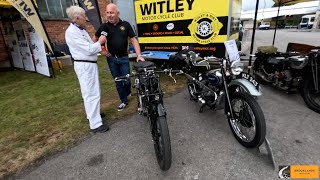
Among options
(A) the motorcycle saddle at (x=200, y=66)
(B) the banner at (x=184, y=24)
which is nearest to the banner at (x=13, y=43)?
(B) the banner at (x=184, y=24)

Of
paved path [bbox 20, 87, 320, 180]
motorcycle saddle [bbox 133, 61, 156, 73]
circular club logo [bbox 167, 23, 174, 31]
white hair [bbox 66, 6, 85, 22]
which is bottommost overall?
paved path [bbox 20, 87, 320, 180]

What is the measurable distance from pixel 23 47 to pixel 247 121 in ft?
28.0

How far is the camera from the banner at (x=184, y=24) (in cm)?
493

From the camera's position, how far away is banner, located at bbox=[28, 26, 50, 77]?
678 cm

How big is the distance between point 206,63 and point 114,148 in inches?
79.7

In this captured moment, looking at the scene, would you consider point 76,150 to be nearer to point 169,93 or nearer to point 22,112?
point 22,112

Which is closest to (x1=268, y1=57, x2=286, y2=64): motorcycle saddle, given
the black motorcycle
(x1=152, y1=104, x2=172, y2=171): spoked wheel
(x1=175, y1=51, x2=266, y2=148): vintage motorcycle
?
(x1=175, y1=51, x2=266, y2=148): vintage motorcycle

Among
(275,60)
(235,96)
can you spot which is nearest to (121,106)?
(235,96)

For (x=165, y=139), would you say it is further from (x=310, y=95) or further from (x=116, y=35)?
(x=310, y=95)

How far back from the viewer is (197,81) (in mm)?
3557

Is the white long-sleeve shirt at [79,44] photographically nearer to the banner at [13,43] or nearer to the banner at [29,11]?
the banner at [29,11]

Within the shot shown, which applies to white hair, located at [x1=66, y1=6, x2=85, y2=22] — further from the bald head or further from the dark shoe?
the dark shoe

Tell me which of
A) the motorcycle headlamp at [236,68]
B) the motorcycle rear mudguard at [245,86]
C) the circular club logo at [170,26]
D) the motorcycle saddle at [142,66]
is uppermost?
the circular club logo at [170,26]

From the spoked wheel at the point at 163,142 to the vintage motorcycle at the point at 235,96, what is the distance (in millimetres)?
1053
